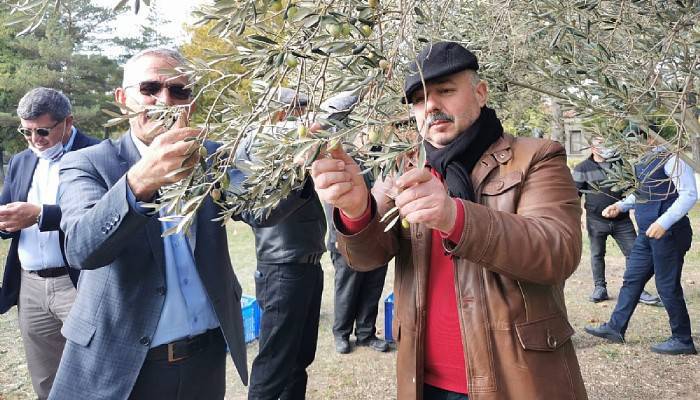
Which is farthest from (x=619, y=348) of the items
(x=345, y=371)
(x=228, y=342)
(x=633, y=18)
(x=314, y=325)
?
(x=228, y=342)

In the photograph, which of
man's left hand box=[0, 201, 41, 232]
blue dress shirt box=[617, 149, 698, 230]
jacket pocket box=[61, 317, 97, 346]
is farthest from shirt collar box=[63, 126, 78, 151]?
blue dress shirt box=[617, 149, 698, 230]

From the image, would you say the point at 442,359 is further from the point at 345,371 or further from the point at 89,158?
the point at 345,371

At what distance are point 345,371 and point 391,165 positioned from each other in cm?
442

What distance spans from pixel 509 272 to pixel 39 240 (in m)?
3.20

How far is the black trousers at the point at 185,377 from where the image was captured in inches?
88.1

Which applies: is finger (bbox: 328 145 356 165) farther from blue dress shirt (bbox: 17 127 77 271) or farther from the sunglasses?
blue dress shirt (bbox: 17 127 77 271)

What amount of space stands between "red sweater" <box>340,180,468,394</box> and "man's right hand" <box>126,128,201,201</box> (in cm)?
71

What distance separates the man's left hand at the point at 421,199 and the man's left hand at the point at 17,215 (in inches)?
109

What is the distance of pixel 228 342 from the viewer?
2371 mm

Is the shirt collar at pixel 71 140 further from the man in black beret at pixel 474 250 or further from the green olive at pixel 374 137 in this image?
the green olive at pixel 374 137

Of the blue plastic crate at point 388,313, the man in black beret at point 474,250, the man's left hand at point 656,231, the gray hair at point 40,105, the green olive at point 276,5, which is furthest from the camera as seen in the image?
the blue plastic crate at point 388,313

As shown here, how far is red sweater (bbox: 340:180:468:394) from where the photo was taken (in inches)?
83.2

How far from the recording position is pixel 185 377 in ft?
7.61

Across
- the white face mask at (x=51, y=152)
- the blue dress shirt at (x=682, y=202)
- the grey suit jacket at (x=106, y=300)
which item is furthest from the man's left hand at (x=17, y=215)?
the blue dress shirt at (x=682, y=202)
